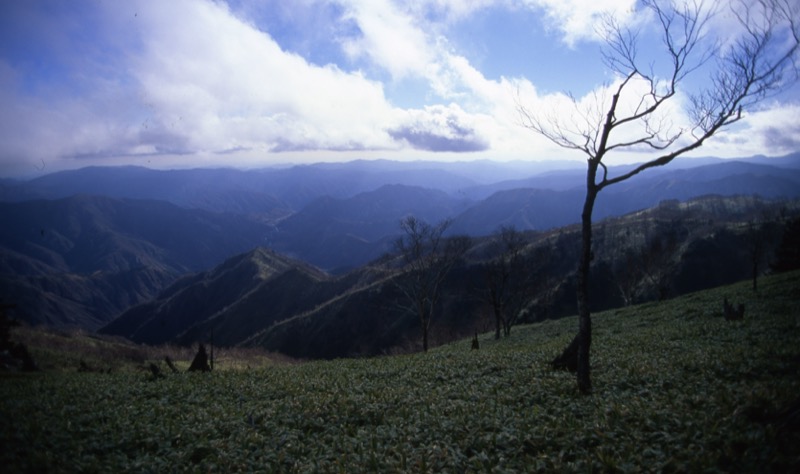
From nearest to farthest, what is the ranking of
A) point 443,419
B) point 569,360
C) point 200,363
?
point 443,419 < point 569,360 < point 200,363

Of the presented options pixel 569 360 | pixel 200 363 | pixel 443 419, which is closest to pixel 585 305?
pixel 569 360

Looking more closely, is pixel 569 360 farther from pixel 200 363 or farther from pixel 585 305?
pixel 200 363

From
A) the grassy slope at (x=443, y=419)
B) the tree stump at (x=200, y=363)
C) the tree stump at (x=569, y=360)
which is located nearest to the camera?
the grassy slope at (x=443, y=419)

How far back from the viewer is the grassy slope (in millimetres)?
8867

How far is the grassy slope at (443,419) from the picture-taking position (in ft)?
29.1

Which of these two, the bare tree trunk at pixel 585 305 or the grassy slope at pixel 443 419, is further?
the bare tree trunk at pixel 585 305

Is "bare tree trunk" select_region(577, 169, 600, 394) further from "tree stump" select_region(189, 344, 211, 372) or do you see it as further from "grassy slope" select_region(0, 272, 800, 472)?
"tree stump" select_region(189, 344, 211, 372)

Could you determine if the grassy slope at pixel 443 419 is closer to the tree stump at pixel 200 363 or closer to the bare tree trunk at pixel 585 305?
the bare tree trunk at pixel 585 305

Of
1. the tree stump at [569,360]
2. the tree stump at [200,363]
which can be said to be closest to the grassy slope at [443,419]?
the tree stump at [569,360]

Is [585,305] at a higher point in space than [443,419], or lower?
higher

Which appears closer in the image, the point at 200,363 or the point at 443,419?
the point at 443,419

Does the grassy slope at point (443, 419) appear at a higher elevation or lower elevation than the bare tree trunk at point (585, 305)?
lower

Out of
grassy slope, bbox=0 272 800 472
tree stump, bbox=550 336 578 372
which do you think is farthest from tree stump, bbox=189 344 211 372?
tree stump, bbox=550 336 578 372

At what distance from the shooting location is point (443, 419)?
12008mm
